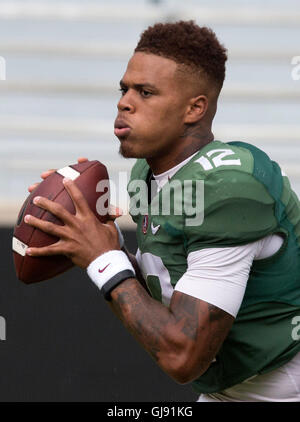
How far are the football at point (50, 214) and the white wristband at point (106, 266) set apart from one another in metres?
0.14

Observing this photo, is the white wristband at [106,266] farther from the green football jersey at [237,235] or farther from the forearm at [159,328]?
the green football jersey at [237,235]

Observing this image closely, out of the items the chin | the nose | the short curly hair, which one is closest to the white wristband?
the chin

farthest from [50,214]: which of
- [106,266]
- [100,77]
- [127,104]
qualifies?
[100,77]

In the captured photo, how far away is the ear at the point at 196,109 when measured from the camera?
226 centimetres

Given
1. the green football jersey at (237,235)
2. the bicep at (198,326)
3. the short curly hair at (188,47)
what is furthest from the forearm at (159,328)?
the short curly hair at (188,47)

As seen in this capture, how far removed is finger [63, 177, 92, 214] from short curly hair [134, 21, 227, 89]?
397 mm

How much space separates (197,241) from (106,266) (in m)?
0.23

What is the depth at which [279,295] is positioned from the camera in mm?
2289

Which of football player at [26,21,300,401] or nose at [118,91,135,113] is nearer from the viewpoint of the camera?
football player at [26,21,300,401]

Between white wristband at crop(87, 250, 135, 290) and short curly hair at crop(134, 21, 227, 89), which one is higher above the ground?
short curly hair at crop(134, 21, 227, 89)

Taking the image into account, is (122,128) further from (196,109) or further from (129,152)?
(196,109)

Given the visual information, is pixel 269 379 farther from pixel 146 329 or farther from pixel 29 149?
pixel 29 149

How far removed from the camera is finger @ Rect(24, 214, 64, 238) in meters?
2.16

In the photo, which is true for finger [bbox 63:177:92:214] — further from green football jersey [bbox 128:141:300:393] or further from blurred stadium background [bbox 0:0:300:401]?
blurred stadium background [bbox 0:0:300:401]
